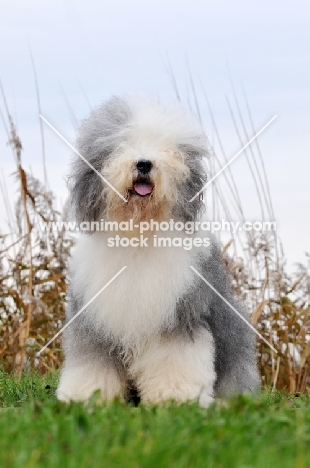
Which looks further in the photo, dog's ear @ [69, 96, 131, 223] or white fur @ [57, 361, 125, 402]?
white fur @ [57, 361, 125, 402]

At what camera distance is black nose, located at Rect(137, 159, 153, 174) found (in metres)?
4.33

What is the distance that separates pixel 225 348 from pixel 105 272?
908mm

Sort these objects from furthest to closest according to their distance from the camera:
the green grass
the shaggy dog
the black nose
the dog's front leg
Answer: the dog's front leg → the shaggy dog → the black nose → the green grass

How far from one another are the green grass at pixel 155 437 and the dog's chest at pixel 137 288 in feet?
2.50

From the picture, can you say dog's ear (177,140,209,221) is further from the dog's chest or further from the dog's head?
the dog's chest

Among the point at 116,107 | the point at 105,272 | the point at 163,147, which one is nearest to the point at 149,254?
the point at 105,272

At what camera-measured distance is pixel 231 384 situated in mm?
4930

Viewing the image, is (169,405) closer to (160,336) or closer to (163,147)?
(160,336)

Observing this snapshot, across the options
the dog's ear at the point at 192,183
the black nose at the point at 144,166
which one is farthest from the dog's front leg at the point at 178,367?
the black nose at the point at 144,166

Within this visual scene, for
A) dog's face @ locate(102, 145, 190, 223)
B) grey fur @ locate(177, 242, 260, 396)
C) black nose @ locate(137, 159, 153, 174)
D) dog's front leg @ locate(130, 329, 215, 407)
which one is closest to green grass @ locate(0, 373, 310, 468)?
dog's front leg @ locate(130, 329, 215, 407)

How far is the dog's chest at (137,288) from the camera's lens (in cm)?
454

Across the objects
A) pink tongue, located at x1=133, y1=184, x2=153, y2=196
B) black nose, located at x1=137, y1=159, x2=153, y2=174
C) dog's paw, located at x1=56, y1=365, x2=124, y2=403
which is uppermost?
black nose, located at x1=137, y1=159, x2=153, y2=174

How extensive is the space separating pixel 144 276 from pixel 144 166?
2.14 feet

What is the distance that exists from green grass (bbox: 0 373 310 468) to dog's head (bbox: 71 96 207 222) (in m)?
1.17
